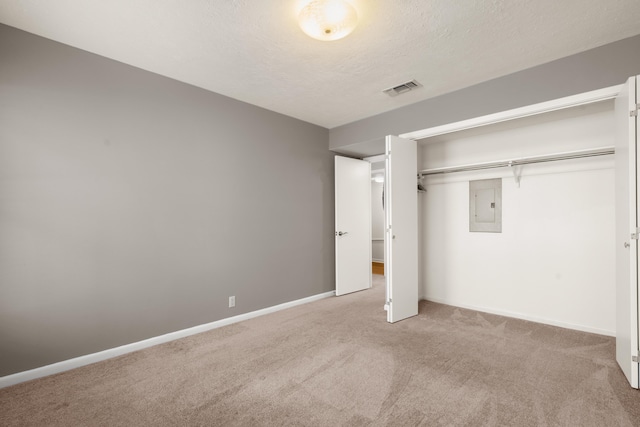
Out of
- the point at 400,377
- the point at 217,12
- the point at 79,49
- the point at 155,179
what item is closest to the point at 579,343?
the point at 400,377

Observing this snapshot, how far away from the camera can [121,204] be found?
2.82 meters

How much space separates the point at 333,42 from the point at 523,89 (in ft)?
6.40

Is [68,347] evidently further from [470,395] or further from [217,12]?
[470,395]

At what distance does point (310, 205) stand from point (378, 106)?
66.4 inches

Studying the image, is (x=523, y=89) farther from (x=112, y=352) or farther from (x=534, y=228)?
(x=112, y=352)

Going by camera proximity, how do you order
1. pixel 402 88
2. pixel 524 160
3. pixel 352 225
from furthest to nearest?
pixel 352 225 → pixel 524 160 → pixel 402 88

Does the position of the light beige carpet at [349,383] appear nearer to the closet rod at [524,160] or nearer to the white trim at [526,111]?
the closet rod at [524,160]

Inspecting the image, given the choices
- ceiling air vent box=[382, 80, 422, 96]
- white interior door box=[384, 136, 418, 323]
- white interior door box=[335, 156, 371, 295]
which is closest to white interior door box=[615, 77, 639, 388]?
ceiling air vent box=[382, 80, 422, 96]

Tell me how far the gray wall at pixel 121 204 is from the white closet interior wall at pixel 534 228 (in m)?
2.32

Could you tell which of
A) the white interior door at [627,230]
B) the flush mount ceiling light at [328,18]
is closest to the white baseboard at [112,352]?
the flush mount ceiling light at [328,18]

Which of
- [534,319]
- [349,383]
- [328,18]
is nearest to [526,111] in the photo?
[328,18]

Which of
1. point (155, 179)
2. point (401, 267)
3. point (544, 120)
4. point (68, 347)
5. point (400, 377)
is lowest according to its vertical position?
point (400, 377)

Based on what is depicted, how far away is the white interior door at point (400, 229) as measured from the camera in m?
3.57

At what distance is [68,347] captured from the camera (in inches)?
99.5
